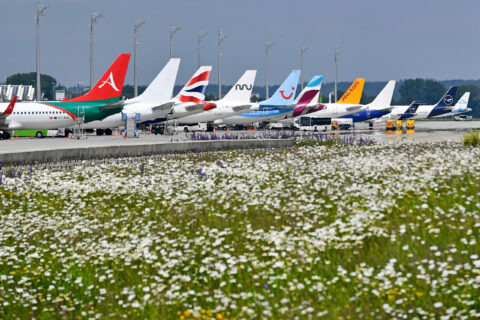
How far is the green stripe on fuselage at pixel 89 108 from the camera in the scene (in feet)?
234

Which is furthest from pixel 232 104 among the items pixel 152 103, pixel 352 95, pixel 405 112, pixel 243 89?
pixel 405 112

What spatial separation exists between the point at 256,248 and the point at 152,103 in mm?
67693

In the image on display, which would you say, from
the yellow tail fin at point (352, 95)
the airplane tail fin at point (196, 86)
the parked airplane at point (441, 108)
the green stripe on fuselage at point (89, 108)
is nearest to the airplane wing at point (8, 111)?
the green stripe on fuselage at point (89, 108)

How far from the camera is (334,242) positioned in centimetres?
1306

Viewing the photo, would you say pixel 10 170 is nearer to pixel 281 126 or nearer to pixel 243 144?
pixel 243 144

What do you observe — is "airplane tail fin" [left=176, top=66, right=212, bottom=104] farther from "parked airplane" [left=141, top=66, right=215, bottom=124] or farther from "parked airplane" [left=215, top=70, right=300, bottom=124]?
"parked airplane" [left=215, top=70, right=300, bottom=124]

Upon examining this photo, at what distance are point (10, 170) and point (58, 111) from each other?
144 feet

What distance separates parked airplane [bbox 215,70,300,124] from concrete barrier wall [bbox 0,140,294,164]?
58.5m

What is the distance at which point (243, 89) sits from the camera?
99.7 meters

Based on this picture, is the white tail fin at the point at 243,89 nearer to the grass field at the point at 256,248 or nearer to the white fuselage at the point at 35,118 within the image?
the white fuselage at the point at 35,118

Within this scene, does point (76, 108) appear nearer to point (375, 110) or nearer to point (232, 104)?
Answer: point (232, 104)

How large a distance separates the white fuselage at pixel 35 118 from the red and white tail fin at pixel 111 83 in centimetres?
251

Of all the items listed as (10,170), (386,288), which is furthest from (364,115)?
(386,288)

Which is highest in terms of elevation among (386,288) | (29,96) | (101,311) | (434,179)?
(29,96)
